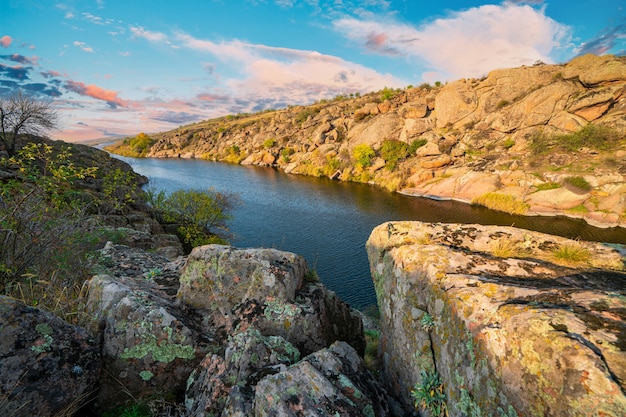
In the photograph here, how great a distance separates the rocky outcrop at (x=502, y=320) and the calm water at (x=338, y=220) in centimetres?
1484

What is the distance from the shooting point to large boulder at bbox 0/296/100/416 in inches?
172

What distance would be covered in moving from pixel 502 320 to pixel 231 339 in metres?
5.00

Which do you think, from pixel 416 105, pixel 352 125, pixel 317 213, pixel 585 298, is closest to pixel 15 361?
pixel 585 298

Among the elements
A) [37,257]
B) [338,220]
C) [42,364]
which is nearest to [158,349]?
[42,364]

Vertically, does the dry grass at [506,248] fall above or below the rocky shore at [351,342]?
above

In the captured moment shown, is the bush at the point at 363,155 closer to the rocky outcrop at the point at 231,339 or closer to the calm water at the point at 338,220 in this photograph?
the calm water at the point at 338,220

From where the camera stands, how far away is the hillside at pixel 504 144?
4825 cm

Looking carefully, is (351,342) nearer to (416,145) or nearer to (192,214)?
(192,214)

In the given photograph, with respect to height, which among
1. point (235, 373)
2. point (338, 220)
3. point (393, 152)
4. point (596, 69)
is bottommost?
point (338, 220)

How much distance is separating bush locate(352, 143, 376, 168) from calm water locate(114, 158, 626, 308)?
352 inches

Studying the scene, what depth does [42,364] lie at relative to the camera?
4.68 meters

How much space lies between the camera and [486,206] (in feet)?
175

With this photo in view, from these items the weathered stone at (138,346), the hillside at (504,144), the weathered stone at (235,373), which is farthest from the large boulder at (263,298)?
the hillside at (504,144)

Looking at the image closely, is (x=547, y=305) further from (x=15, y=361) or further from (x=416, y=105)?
(x=416, y=105)
